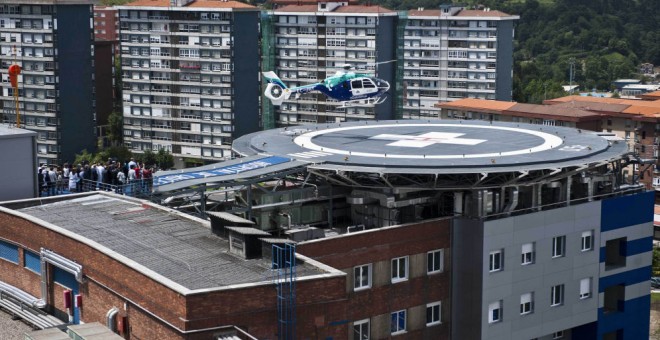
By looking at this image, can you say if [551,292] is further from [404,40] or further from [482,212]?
[404,40]

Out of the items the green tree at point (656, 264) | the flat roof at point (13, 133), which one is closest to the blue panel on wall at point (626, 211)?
the flat roof at point (13, 133)

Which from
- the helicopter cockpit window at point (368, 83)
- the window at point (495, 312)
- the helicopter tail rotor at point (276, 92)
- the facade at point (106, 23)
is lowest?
the window at point (495, 312)

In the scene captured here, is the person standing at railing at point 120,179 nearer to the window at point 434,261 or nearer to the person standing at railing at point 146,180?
the person standing at railing at point 146,180

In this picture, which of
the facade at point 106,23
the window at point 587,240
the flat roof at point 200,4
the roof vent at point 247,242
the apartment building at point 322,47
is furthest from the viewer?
the facade at point 106,23

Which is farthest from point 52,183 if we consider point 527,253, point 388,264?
point 527,253

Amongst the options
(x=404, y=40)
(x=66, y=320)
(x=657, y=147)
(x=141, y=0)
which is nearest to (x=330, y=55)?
(x=404, y=40)

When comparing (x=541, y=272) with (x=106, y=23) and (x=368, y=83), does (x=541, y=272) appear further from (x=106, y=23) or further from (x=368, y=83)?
(x=106, y=23)
